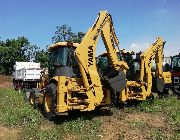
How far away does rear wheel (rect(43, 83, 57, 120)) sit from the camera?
12.0m

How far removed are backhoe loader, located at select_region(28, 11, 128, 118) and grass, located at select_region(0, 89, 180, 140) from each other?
1.74ft

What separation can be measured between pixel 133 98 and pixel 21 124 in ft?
16.9

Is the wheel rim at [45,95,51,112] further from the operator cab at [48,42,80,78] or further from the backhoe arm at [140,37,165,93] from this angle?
the backhoe arm at [140,37,165,93]

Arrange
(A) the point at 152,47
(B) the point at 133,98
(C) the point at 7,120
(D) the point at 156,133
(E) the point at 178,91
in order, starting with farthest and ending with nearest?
(E) the point at 178,91 → (A) the point at 152,47 → (B) the point at 133,98 → (C) the point at 7,120 → (D) the point at 156,133

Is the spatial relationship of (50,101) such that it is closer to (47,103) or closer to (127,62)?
(47,103)

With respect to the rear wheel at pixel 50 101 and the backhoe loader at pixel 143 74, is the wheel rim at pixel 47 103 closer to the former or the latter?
the rear wheel at pixel 50 101

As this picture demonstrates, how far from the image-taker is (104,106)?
1287cm

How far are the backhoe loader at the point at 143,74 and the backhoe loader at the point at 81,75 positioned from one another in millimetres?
1336

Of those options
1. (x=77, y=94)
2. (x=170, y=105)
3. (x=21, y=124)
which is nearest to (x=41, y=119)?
(x=21, y=124)

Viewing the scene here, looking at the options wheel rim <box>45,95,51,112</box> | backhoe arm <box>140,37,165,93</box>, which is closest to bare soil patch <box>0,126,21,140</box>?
wheel rim <box>45,95,51,112</box>

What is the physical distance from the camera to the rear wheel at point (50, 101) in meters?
12.0

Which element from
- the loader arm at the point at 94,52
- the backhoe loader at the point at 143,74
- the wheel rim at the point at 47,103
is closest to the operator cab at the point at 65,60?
the loader arm at the point at 94,52

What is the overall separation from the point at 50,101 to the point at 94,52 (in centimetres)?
259

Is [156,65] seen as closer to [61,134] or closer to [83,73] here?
[83,73]
